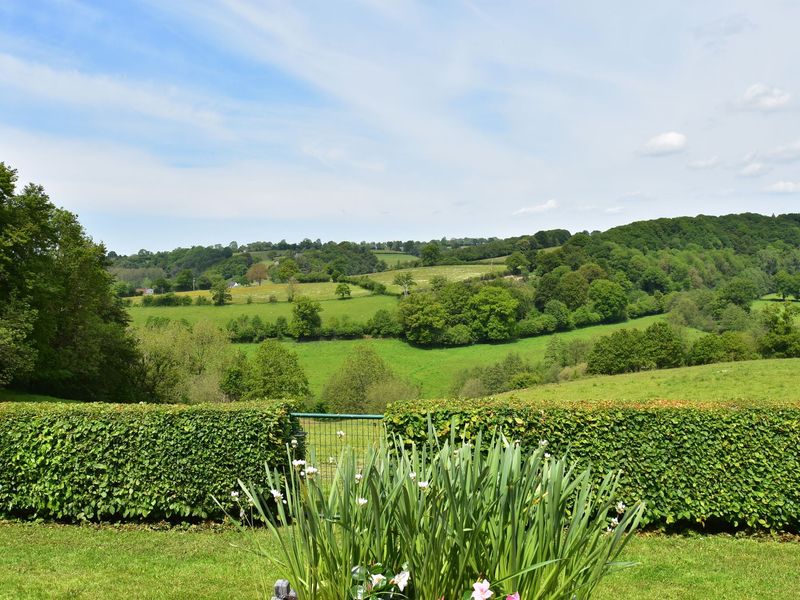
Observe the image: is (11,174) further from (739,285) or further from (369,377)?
(739,285)

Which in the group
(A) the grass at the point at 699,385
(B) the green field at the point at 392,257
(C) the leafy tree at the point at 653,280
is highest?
(B) the green field at the point at 392,257

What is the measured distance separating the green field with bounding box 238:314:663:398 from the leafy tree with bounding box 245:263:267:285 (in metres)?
29.4

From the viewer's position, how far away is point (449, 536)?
3277 mm

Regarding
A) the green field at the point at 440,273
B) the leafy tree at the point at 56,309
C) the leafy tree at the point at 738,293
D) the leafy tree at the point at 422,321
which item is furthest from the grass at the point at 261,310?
the leafy tree at the point at 738,293

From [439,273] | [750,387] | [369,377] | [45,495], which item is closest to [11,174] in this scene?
[45,495]

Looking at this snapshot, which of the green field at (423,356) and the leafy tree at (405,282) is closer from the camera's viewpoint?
the green field at (423,356)

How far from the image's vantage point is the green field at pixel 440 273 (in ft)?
302

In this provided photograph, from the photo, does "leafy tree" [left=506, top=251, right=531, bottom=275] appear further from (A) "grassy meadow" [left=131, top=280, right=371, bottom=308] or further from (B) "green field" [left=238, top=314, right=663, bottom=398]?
(B) "green field" [left=238, top=314, right=663, bottom=398]

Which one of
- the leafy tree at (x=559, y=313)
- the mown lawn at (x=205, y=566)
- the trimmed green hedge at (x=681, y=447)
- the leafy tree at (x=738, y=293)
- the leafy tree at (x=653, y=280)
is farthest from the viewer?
the leafy tree at (x=653, y=280)

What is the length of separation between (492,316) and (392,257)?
170 feet

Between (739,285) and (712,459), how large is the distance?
76186 mm

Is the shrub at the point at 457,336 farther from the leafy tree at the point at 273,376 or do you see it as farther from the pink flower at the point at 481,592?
the pink flower at the point at 481,592

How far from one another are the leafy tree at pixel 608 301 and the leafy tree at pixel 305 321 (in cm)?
3275

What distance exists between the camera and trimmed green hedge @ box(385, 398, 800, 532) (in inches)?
328
